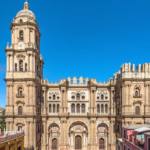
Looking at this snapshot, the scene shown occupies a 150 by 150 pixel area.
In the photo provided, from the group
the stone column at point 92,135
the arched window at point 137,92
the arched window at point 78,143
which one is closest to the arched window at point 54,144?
the arched window at point 78,143

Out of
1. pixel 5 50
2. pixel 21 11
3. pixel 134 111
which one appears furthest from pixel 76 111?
pixel 21 11

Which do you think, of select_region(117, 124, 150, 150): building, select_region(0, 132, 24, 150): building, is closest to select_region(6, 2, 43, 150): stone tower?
select_region(0, 132, 24, 150): building

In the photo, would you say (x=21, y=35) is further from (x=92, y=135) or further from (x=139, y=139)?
(x=139, y=139)

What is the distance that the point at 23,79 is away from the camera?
62.8 metres

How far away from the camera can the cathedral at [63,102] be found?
6206cm

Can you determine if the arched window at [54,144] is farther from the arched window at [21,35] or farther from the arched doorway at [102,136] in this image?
the arched window at [21,35]

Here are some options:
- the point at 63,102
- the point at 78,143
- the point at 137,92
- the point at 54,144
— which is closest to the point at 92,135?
the point at 78,143

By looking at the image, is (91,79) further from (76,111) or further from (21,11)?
(21,11)

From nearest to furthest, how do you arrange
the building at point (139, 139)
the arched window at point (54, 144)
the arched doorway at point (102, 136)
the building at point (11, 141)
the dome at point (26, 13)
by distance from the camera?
the building at point (139, 139) → the building at point (11, 141) → the dome at point (26, 13) → the arched doorway at point (102, 136) → the arched window at point (54, 144)

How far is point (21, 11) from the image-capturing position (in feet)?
215

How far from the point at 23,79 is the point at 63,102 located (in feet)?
39.4

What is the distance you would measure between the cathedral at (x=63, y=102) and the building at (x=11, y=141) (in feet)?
60.7

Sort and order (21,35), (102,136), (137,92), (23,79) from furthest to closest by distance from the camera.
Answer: (102,136), (21,35), (23,79), (137,92)

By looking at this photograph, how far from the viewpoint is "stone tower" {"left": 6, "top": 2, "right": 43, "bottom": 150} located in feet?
204
